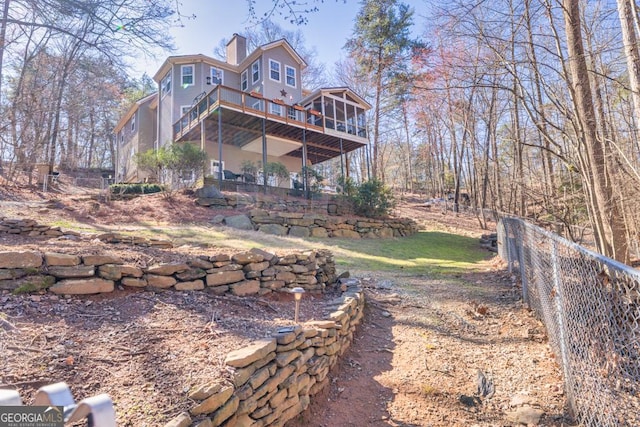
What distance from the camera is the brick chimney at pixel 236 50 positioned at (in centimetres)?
2019

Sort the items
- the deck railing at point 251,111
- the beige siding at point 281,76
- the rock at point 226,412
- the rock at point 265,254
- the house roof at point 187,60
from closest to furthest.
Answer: the rock at point 226,412 → the rock at point 265,254 → the deck railing at point 251,111 → the house roof at point 187,60 → the beige siding at point 281,76

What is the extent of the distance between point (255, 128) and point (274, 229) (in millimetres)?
6723

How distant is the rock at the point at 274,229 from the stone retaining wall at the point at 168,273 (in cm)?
632

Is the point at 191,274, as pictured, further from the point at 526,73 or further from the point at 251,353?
the point at 526,73

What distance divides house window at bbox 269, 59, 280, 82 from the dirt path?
15.8m

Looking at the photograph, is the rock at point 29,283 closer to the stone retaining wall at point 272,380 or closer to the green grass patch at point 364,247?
the stone retaining wall at point 272,380

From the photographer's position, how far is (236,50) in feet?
66.5

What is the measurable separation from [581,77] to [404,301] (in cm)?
376

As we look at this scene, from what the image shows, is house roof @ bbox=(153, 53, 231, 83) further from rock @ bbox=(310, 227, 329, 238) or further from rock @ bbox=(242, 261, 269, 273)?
rock @ bbox=(242, 261, 269, 273)

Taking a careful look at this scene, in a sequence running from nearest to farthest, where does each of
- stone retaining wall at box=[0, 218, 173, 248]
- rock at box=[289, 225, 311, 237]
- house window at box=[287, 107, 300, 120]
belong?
1. stone retaining wall at box=[0, 218, 173, 248]
2. rock at box=[289, 225, 311, 237]
3. house window at box=[287, 107, 300, 120]

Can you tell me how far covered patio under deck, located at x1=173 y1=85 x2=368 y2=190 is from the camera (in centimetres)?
1448

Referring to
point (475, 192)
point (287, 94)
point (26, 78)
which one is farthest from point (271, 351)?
point (26, 78)

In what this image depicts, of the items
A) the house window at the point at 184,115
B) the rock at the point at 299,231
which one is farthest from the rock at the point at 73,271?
the house window at the point at 184,115

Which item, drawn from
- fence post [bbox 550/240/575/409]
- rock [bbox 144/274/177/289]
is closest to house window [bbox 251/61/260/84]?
rock [bbox 144/274/177/289]
